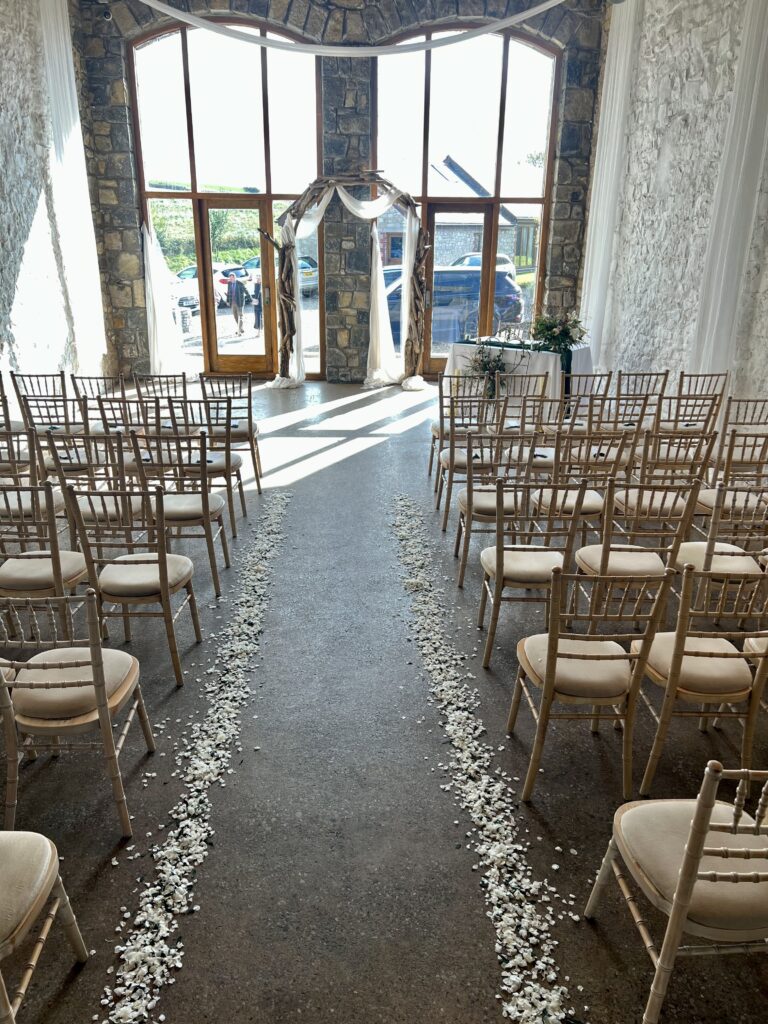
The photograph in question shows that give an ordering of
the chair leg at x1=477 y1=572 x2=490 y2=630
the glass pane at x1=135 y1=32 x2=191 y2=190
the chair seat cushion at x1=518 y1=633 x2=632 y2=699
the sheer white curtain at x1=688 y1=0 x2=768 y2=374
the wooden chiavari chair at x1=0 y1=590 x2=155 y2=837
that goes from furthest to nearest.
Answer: the glass pane at x1=135 y1=32 x2=191 y2=190 → the sheer white curtain at x1=688 y1=0 x2=768 y2=374 → the chair leg at x1=477 y1=572 x2=490 y2=630 → the chair seat cushion at x1=518 y1=633 x2=632 y2=699 → the wooden chiavari chair at x1=0 y1=590 x2=155 y2=837

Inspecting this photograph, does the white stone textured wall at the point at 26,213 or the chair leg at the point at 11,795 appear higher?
the white stone textured wall at the point at 26,213

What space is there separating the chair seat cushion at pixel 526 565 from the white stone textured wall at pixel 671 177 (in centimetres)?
370

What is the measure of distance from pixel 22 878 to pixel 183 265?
9366 mm

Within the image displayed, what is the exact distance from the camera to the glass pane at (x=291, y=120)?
8813mm

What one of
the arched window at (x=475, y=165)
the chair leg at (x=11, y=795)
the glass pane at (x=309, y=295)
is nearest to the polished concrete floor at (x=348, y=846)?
the chair leg at (x=11, y=795)

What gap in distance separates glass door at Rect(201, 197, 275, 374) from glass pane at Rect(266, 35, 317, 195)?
1.74ft

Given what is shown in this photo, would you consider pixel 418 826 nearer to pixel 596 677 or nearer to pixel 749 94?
pixel 596 677

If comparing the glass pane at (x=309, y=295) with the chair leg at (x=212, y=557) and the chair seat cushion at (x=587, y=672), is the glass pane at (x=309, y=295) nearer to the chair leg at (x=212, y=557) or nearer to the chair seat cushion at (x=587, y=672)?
the chair leg at (x=212, y=557)

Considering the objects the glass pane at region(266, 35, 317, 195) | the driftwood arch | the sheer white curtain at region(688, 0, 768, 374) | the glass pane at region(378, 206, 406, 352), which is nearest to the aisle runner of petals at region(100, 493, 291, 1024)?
the sheer white curtain at region(688, 0, 768, 374)

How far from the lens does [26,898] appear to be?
5.03 ft

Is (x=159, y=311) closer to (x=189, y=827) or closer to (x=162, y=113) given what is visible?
(x=162, y=113)

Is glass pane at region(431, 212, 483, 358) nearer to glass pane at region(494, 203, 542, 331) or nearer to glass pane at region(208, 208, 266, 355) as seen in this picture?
glass pane at region(494, 203, 542, 331)

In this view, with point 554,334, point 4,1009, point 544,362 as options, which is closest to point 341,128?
point 554,334

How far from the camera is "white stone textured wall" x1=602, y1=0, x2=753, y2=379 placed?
20.1 feet
